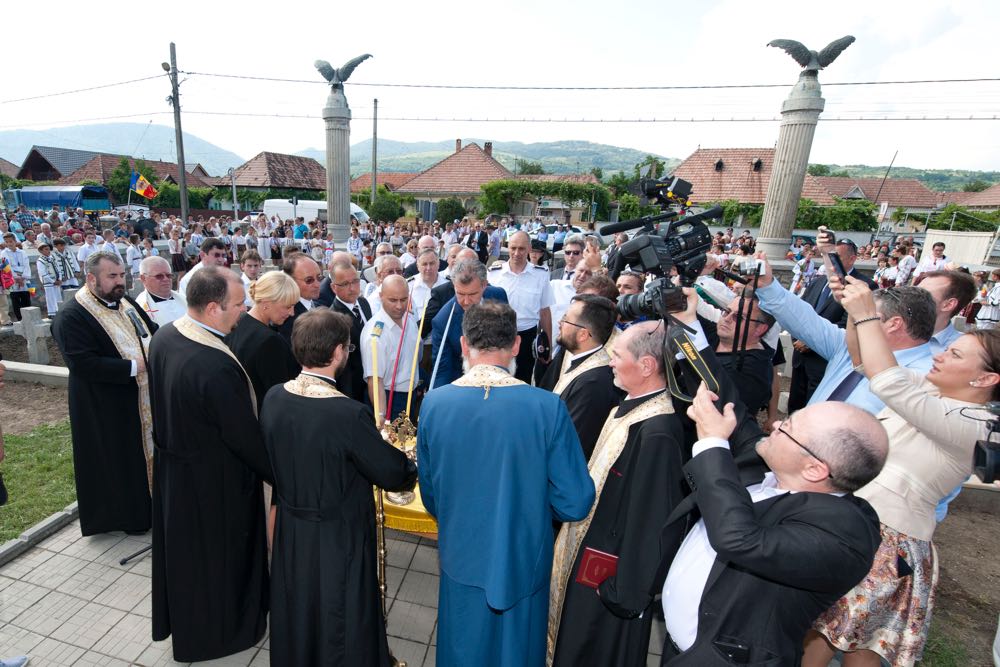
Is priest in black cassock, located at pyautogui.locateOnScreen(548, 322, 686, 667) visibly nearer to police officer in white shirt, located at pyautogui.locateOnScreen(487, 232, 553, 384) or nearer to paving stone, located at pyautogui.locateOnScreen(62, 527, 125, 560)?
police officer in white shirt, located at pyautogui.locateOnScreen(487, 232, 553, 384)

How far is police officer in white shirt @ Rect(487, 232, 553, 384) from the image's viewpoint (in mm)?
5633

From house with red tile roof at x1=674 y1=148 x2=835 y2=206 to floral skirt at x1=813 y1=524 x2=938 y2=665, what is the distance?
32.4m

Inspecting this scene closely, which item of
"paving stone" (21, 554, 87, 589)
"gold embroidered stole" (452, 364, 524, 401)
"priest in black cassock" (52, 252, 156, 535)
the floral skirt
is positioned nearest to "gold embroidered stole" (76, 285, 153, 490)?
"priest in black cassock" (52, 252, 156, 535)

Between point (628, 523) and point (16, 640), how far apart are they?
361 cm

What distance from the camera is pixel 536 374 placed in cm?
592

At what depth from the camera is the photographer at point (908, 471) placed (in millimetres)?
2125

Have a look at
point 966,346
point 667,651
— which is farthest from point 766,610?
point 966,346

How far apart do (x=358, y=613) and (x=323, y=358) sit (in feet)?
3.98

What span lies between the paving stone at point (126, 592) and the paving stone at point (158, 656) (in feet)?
1.41

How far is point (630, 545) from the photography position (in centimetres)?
211

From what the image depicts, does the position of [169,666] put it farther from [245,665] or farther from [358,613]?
[358,613]

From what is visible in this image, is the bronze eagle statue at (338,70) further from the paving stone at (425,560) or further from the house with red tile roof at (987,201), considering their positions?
the house with red tile roof at (987,201)

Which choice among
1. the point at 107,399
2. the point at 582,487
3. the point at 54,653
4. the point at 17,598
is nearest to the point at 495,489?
the point at 582,487

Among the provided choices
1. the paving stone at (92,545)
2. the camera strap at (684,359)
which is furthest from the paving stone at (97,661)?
the camera strap at (684,359)
